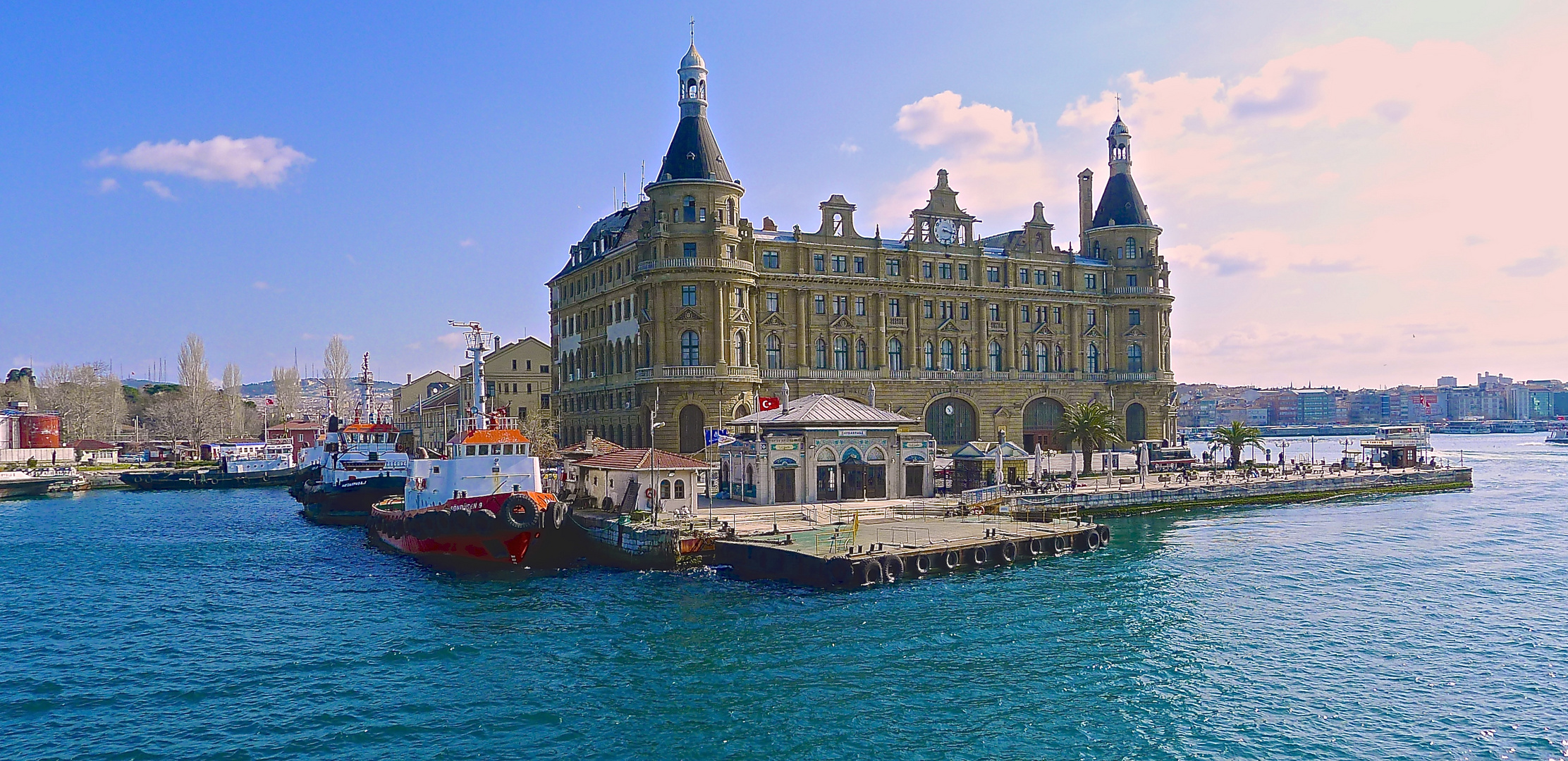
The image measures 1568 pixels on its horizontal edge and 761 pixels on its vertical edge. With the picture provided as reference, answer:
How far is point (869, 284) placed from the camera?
9225 centimetres

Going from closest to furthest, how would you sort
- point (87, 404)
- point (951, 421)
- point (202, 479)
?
point (951, 421) → point (202, 479) → point (87, 404)

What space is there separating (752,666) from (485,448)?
93.0ft

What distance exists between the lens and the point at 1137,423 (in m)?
106

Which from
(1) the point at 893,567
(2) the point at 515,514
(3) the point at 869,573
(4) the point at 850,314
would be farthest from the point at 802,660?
(4) the point at 850,314

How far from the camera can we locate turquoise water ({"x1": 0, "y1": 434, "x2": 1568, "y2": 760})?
84.3 feet

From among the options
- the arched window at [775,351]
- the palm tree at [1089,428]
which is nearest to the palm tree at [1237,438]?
the palm tree at [1089,428]

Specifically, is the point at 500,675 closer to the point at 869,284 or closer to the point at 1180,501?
the point at 1180,501

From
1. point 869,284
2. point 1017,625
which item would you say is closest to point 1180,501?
point 869,284

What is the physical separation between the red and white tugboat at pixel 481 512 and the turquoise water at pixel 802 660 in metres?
2.52

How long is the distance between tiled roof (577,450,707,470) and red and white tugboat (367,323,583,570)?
3.73 m

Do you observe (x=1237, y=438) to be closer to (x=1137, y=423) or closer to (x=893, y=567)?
(x=1137, y=423)

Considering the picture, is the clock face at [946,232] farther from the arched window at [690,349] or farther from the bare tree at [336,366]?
the bare tree at [336,366]

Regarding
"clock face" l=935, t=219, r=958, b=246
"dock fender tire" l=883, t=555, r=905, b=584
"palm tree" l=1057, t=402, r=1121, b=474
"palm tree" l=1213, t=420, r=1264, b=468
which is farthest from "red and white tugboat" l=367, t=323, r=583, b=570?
"palm tree" l=1213, t=420, r=1264, b=468

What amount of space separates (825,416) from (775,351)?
26.7 m
